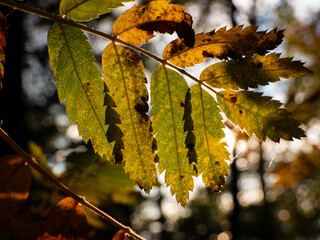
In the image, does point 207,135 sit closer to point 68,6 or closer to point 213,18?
point 68,6

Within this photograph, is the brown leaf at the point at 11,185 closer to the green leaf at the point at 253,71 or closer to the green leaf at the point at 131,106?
the green leaf at the point at 131,106

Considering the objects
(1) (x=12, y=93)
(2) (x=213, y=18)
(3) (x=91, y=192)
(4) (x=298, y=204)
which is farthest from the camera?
(4) (x=298, y=204)

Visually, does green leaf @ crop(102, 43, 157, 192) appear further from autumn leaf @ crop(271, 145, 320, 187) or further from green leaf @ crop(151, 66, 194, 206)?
autumn leaf @ crop(271, 145, 320, 187)

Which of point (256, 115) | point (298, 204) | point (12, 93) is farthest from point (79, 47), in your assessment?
point (298, 204)

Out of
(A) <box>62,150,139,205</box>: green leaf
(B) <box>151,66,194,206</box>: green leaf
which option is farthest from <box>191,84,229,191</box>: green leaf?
(A) <box>62,150,139,205</box>: green leaf

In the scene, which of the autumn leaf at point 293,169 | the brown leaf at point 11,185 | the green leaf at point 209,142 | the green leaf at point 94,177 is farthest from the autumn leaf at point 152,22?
the autumn leaf at point 293,169

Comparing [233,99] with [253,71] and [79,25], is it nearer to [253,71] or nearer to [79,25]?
[253,71]
